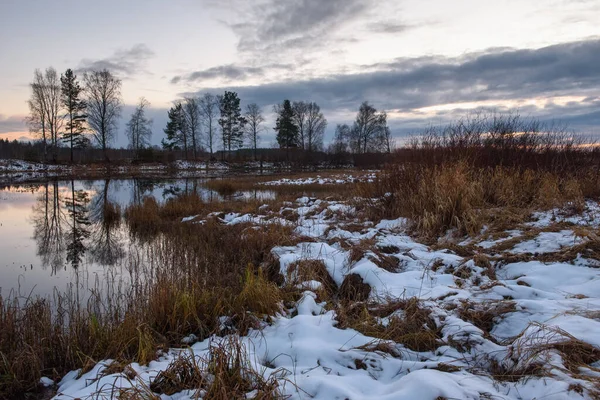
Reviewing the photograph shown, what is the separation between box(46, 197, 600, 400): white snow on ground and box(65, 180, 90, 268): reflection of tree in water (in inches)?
231

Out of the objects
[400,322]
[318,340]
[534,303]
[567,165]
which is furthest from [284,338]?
[567,165]

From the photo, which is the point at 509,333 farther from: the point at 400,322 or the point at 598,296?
the point at 598,296

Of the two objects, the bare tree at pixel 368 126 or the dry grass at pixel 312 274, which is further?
the bare tree at pixel 368 126

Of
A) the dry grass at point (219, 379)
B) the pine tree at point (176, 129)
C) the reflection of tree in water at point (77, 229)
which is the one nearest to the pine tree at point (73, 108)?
the pine tree at point (176, 129)

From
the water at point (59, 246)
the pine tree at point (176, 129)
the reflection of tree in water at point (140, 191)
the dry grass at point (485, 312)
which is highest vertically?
the pine tree at point (176, 129)

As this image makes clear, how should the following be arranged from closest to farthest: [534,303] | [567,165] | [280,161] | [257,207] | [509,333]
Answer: [509,333], [534,303], [567,165], [257,207], [280,161]

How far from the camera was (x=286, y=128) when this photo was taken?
56.7 m

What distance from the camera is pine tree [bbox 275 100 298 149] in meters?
56.8

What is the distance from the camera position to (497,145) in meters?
9.09

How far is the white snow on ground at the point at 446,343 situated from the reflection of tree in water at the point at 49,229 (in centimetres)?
593


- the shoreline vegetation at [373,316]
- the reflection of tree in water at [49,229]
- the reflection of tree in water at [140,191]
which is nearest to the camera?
the shoreline vegetation at [373,316]

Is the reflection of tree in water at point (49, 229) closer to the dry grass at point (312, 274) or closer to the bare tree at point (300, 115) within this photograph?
the dry grass at point (312, 274)

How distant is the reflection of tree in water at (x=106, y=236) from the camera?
7473 millimetres

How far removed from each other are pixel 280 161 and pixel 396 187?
44.4m
